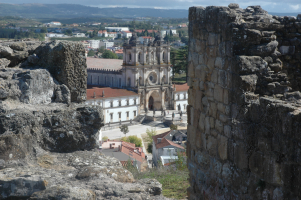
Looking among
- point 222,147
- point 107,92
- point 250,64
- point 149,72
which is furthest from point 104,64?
point 250,64

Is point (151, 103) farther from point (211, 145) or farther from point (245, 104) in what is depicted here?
point (245, 104)

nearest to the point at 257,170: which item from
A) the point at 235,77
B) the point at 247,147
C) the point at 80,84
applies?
the point at 247,147

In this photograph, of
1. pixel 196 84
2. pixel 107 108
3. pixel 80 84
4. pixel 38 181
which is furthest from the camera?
pixel 107 108

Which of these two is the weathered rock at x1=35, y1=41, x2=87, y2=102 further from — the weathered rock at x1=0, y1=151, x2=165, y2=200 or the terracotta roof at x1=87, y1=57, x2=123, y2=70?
the terracotta roof at x1=87, y1=57, x2=123, y2=70

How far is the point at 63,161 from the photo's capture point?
147 inches

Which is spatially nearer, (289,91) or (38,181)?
(38,181)

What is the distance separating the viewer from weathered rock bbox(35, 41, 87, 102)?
432 cm

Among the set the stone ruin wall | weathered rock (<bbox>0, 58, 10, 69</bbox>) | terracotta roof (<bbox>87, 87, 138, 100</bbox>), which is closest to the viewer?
the stone ruin wall

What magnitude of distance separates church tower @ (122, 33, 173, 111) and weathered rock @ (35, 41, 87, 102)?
4767 centimetres

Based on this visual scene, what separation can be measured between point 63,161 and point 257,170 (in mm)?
1588

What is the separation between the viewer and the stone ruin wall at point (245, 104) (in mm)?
3289

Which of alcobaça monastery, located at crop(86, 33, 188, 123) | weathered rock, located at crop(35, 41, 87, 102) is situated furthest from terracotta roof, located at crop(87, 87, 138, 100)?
weathered rock, located at crop(35, 41, 87, 102)

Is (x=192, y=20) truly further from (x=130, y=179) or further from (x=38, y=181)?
(x=38, y=181)

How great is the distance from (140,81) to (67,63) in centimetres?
4900
